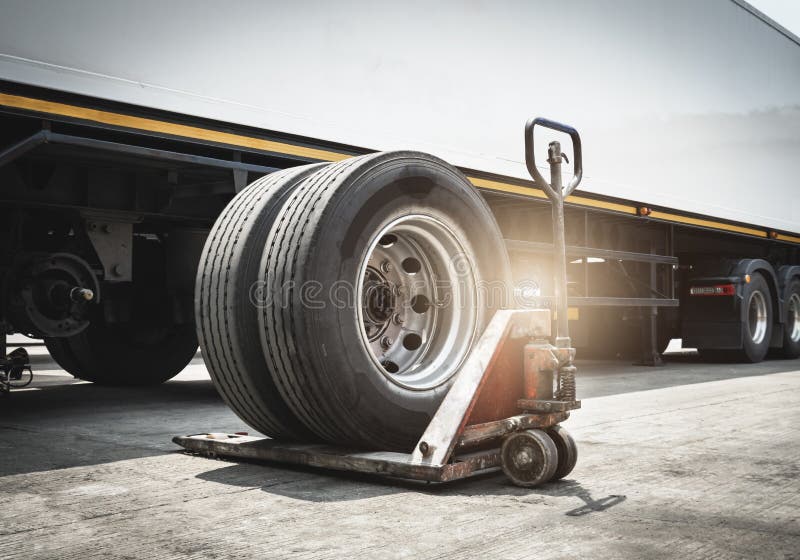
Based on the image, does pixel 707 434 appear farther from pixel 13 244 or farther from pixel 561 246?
pixel 13 244

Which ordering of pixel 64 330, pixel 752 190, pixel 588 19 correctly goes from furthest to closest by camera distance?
1. pixel 752 190
2. pixel 588 19
3. pixel 64 330

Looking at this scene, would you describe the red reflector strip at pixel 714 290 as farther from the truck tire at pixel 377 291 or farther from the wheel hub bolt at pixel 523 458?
the wheel hub bolt at pixel 523 458

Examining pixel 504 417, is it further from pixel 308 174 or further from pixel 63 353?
pixel 63 353

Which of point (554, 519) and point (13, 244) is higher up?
point (13, 244)

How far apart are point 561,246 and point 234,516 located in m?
1.72

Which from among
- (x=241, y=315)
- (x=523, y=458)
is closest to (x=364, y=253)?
(x=241, y=315)

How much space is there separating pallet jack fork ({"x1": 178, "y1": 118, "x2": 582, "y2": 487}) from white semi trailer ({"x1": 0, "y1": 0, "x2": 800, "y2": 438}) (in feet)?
0.80

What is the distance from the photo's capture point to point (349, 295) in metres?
3.50

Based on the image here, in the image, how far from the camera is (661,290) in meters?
10.4

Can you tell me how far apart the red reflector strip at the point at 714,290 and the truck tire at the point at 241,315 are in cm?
804

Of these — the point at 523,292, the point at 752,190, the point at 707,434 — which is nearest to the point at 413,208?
the point at 707,434

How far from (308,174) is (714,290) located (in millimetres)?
7851

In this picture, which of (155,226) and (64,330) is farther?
(155,226)

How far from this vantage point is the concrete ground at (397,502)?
246 cm
